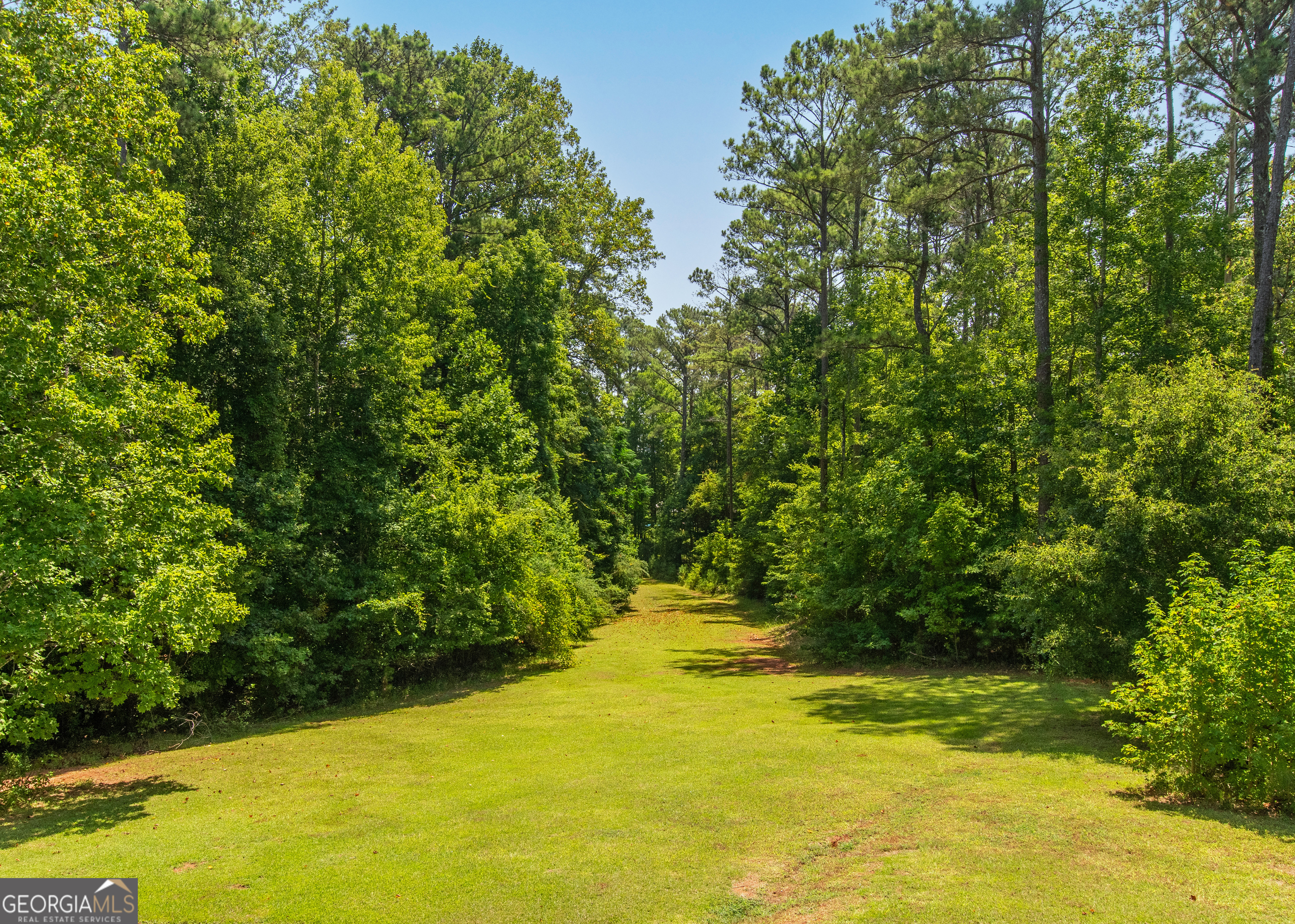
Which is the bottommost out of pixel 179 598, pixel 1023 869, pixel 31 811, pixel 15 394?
pixel 31 811

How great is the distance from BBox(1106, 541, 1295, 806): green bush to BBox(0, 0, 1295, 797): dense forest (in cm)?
42

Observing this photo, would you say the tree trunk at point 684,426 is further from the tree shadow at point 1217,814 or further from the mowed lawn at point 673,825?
the tree shadow at point 1217,814

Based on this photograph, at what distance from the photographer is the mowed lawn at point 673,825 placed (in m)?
6.34

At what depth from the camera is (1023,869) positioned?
650 centimetres

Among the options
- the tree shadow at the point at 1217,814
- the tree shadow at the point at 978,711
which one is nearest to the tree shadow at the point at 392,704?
the tree shadow at the point at 978,711

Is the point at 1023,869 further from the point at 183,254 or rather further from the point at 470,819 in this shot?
the point at 183,254

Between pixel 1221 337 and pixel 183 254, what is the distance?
22.2m

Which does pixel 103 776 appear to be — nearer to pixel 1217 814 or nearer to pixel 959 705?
pixel 1217 814

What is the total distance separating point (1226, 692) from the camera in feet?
25.7

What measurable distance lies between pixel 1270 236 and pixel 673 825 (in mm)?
18411

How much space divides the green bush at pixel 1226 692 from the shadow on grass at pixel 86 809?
1281 cm

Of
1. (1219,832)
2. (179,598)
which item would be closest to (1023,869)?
(1219,832)

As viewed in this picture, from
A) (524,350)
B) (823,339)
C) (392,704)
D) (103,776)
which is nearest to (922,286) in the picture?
(823,339)

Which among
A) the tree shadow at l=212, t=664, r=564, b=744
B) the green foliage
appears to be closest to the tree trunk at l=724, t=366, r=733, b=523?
the tree shadow at l=212, t=664, r=564, b=744
